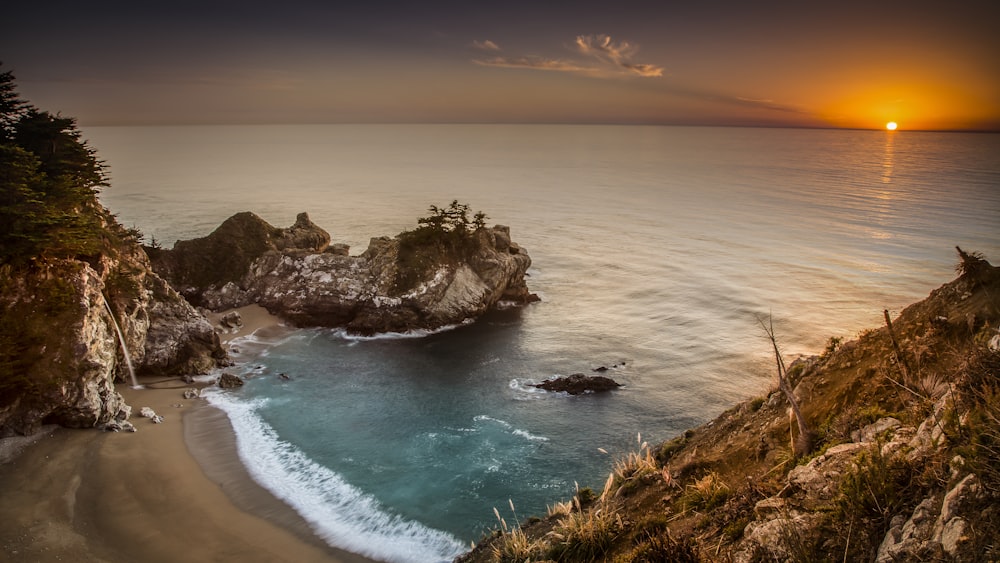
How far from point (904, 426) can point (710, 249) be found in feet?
178

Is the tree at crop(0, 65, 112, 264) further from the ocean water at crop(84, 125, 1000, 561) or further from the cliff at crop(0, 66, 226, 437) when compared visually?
the ocean water at crop(84, 125, 1000, 561)

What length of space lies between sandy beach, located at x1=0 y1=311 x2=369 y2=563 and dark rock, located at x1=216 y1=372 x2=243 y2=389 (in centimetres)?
499

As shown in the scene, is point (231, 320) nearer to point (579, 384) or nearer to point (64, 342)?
point (64, 342)

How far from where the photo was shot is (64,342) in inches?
838

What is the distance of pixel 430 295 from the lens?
38562 mm

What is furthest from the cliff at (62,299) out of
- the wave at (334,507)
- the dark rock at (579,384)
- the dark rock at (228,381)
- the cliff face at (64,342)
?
the dark rock at (579,384)

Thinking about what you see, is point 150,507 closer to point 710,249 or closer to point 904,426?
point 904,426

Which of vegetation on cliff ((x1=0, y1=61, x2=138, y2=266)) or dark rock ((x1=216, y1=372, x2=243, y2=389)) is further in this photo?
dark rock ((x1=216, y1=372, x2=243, y2=389))

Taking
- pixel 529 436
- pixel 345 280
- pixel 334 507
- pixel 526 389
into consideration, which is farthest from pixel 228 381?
pixel 529 436

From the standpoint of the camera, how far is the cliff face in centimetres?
2038

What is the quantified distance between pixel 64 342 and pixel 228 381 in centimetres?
849

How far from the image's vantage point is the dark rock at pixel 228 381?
28734 millimetres

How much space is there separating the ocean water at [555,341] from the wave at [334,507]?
0.07 m

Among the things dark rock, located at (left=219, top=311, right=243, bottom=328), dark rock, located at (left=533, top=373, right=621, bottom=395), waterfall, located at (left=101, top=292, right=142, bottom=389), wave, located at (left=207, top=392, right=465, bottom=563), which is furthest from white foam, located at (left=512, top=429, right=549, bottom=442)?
dark rock, located at (left=219, top=311, right=243, bottom=328)
